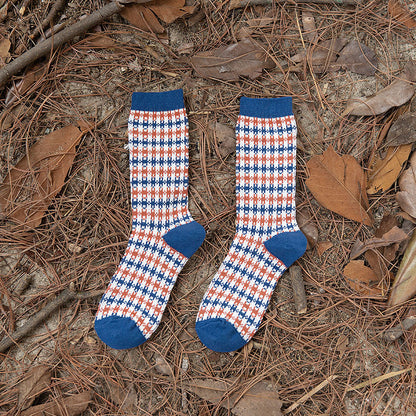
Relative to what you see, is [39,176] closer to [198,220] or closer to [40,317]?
[40,317]

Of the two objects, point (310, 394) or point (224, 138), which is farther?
point (224, 138)

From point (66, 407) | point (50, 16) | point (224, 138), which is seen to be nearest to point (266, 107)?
point (224, 138)

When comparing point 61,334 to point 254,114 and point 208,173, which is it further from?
point 254,114

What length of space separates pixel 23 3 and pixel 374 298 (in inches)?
121

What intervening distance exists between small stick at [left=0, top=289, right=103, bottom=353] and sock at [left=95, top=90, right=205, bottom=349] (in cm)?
18

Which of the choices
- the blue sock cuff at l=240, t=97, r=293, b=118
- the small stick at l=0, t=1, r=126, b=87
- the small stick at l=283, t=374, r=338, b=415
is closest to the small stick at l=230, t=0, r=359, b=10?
the blue sock cuff at l=240, t=97, r=293, b=118

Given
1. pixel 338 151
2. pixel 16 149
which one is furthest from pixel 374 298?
pixel 16 149

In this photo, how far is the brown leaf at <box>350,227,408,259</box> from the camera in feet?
8.08

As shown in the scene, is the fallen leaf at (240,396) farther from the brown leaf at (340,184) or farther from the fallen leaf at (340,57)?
the fallen leaf at (340,57)

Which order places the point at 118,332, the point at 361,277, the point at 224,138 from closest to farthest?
the point at 118,332 < the point at 361,277 < the point at 224,138

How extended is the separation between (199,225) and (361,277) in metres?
1.12

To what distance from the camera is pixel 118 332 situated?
7.96ft

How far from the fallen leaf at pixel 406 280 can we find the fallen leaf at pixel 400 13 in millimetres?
1407

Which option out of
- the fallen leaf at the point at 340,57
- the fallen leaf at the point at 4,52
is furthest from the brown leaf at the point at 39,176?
the fallen leaf at the point at 340,57
